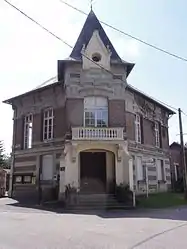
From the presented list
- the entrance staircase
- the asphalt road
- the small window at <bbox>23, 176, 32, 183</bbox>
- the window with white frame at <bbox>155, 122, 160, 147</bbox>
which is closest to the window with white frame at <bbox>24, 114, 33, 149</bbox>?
the small window at <bbox>23, 176, 32, 183</bbox>

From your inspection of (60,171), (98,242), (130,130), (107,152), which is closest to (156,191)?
(130,130)

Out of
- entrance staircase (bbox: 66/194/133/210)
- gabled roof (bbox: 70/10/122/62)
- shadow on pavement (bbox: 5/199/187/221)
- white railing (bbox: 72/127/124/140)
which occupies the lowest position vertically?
shadow on pavement (bbox: 5/199/187/221)

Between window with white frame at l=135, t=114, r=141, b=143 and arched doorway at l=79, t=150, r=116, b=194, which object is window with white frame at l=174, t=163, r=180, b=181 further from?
arched doorway at l=79, t=150, r=116, b=194

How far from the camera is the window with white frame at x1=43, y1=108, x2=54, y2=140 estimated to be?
25375mm

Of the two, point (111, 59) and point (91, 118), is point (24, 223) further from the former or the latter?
point (111, 59)

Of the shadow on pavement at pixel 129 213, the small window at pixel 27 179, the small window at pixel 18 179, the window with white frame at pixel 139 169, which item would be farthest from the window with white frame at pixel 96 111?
the small window at pixel 18 179

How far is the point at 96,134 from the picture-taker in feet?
71.3

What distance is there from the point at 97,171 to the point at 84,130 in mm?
3159

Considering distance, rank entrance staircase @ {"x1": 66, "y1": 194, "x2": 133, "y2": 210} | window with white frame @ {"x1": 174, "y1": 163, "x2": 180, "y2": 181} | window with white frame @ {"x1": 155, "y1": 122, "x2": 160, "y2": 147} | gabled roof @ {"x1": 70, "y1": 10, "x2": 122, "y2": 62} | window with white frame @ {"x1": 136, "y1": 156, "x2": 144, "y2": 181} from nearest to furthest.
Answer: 1. entrance staircase @ {"x1": 66, "y1": 194, "x2": 133, "y2": 210}
2. gabled roof @ {"x1": 70, "y1": 10, "x2": 122, "y2": 62}
3. window with white frame @ {"x1": 136, "y1": 156, "x2": 144, "y2": 181}
4. window with white frame @ {"x1": 155, "y1": 122, "x2": 160, "y2": 147}
5. window with white frame @ {"x1": 174, "y1": 163, "x2": 180, "y2": 181}

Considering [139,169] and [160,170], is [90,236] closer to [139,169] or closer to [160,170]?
[139,169]

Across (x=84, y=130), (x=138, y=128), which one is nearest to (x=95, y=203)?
(x=84, y=130)

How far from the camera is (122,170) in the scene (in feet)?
71.7

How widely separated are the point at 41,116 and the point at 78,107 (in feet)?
15.0

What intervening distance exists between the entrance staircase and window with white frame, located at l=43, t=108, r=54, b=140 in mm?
6517
